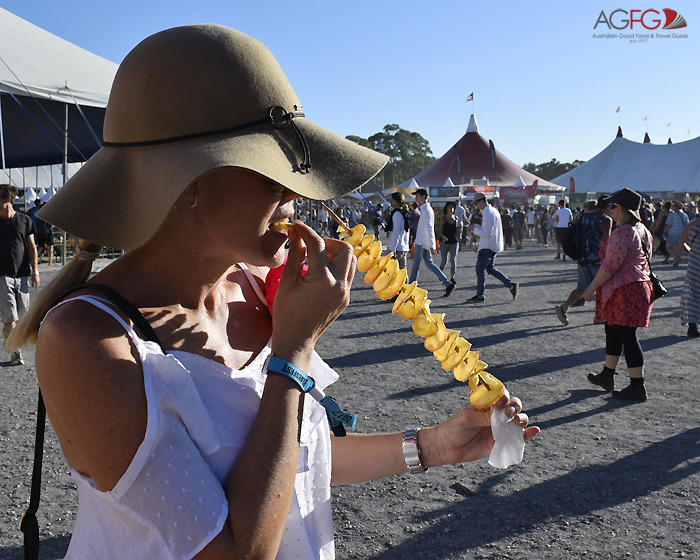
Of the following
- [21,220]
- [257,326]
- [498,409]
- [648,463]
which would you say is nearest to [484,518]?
[648,463]

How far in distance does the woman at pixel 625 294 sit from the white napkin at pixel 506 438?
4.37m

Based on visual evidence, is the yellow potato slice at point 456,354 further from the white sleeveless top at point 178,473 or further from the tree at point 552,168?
the tree at point 552,168

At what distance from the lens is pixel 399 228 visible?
33.7 feet

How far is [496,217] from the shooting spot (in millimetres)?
9539

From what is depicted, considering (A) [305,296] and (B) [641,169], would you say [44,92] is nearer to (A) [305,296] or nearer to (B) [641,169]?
(A) [305,296]

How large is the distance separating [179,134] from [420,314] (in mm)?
673

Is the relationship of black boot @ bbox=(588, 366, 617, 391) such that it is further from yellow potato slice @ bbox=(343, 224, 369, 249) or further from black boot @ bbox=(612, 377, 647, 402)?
yellow potato slice @ bbox=(343, 224, 369, 249)

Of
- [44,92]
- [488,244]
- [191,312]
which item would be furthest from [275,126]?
[44,92]

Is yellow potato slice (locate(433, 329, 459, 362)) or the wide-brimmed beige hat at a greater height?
the wide-brimmed beige hat

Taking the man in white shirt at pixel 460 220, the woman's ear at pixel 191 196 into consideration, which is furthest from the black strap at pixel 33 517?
the man in white shirt at pixel 460 220

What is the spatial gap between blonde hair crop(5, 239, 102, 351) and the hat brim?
103 mm

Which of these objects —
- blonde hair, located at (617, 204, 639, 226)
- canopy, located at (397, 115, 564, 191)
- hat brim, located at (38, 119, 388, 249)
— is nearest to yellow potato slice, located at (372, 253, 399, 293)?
hat brim, located at (38, 119, 388, 249)

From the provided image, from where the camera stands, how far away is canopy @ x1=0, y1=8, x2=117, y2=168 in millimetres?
10484

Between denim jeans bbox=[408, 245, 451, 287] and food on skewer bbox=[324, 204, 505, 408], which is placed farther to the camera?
denim jeans bbox=[408, 245, 451, 287]
